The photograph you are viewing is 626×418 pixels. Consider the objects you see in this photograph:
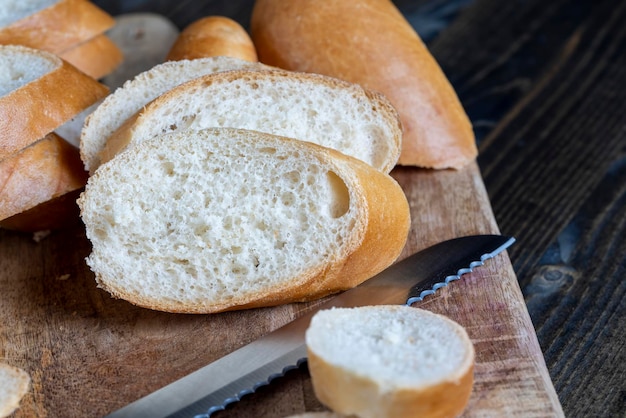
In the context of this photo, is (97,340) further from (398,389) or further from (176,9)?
(176,9)

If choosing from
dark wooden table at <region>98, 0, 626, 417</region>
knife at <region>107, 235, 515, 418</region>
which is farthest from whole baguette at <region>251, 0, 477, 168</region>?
knife at <region>107, 235, 515, 418</region>

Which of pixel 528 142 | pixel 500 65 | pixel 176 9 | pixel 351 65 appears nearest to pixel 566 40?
pixel 500 65

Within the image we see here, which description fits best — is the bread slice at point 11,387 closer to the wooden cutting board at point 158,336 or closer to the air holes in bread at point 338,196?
the wooden cutting board at point 158,336

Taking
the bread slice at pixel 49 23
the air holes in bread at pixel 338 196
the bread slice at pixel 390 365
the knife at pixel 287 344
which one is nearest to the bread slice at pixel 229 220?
the air holes in bread at pixel 338 196

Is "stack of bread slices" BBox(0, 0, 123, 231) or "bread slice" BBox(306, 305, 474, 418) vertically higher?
"bread slice" BBox(306, 305, 474, 418)

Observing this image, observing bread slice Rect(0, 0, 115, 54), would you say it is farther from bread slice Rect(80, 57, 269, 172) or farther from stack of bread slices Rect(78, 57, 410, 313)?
stack of bread slices Rect(78, 57, 410, 313)
